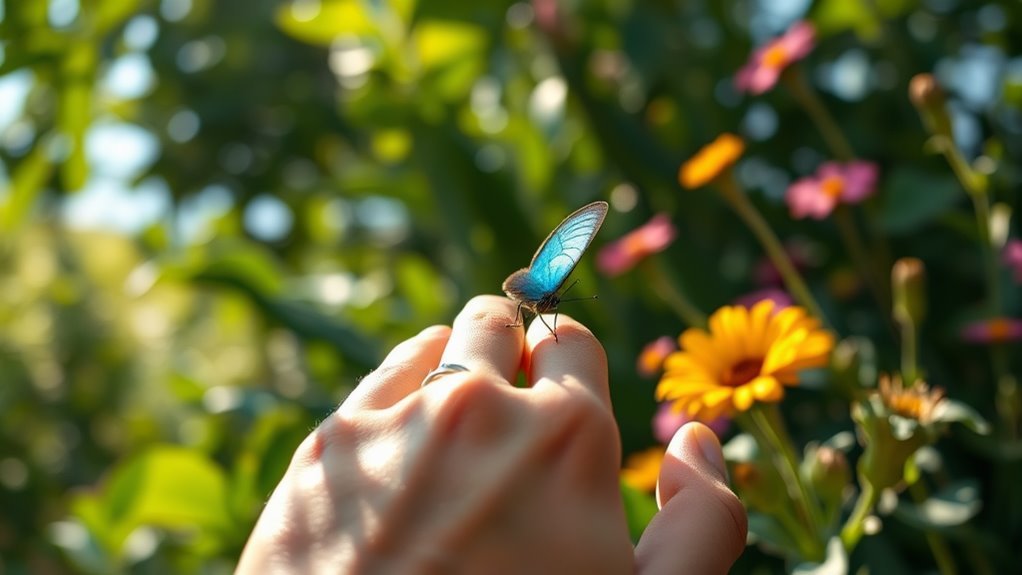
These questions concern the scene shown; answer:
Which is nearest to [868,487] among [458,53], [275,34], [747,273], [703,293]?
[703,293]

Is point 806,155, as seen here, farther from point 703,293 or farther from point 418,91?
point 418,91

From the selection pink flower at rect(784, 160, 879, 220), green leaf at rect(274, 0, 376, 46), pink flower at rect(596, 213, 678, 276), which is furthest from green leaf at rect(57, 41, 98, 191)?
pink flower at rect(784, 160, 879, 220)

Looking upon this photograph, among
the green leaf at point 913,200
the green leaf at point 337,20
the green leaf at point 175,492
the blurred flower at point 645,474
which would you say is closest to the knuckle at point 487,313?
the blurred flower at point 645,474

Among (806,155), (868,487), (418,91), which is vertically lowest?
(806,155)

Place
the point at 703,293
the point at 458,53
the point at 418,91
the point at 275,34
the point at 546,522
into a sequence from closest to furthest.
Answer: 1. the point at 546,522
2. the point at 703,293
3. the point at 418,91
4. the point at 458,53
5. the point at 275,34

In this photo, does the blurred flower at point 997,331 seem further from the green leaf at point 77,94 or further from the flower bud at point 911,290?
the green leaf at point 77,94

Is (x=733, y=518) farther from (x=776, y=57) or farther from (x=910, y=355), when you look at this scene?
(x=776, y=57)

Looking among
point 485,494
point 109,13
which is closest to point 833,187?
point 485,494
